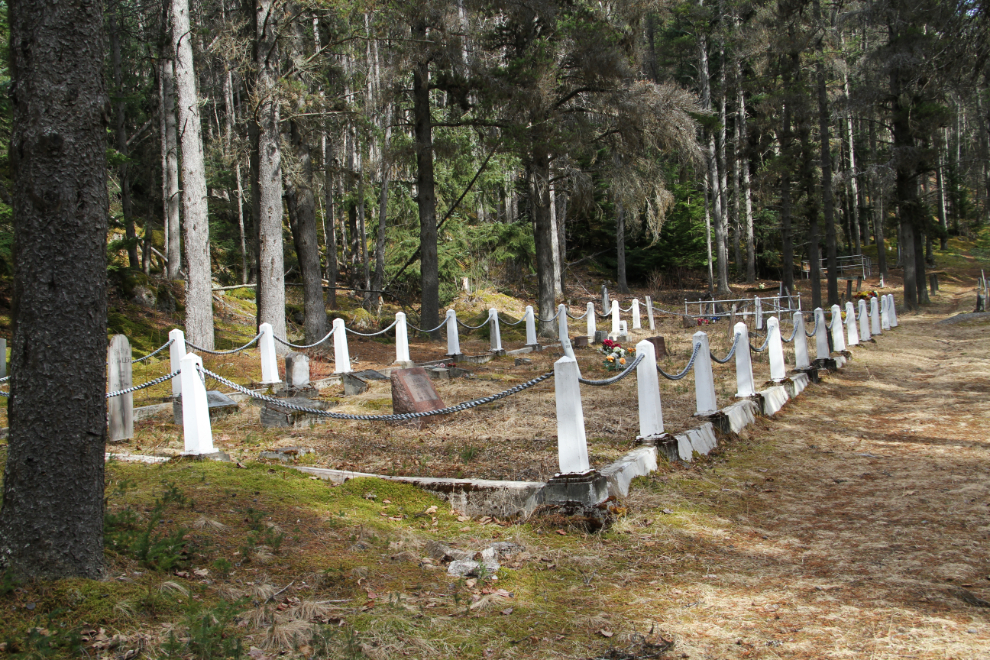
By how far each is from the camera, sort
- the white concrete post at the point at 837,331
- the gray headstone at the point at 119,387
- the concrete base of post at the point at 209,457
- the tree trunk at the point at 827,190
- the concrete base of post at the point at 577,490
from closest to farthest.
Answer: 1. the concrete base of post at the point at 577,490
2. the concrete base of post at the point at 209,457
3. the gray headstone at the point at 119,387
4. the white concrete post at the point at 837,331
5. the tree trunk at the point at 827,190

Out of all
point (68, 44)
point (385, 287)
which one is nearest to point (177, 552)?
point (68, 44)

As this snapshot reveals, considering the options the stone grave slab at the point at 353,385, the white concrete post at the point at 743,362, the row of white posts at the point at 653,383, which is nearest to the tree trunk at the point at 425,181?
the stone grave slab at the point at 353,385

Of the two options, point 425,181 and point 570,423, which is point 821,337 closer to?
point 425,181

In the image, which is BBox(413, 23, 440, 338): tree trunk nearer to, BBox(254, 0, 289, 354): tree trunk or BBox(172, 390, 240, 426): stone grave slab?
BBox(254, 0, 289, 354): tree trunk

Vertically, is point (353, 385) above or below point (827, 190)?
below

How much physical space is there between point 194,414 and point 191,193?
845 cm

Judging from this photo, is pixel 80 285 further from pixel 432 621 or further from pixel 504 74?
pixel 504 74

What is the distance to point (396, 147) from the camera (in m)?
19.0

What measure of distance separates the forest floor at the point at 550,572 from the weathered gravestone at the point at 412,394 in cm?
240

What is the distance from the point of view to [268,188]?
560 inches

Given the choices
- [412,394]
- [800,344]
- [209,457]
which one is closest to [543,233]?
[800,344]

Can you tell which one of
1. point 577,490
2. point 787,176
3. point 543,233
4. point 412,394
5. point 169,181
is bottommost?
point 577,490

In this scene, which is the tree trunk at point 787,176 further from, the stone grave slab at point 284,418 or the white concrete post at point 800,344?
the stone grave slab at point 284,418

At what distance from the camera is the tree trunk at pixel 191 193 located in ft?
46.4
